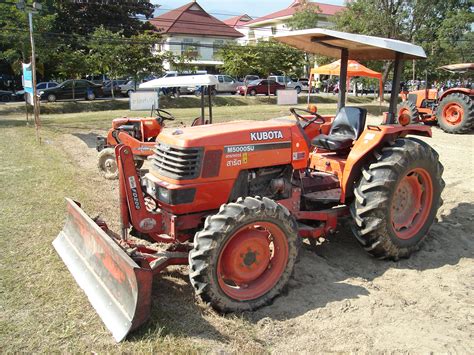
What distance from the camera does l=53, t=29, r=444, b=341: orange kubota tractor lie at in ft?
11.4

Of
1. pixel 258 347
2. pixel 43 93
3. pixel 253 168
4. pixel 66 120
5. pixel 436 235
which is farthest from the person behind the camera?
pixel 43 93

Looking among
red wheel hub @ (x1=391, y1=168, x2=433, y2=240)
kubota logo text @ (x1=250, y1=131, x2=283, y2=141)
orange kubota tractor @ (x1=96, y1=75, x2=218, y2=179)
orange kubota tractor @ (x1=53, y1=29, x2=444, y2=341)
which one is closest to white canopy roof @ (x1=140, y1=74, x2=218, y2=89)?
orange kubota tractor @ (x1=96, y1=75, x2=218, y2=179)

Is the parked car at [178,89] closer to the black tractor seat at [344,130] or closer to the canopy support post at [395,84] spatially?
the black tractor seat at [344,130]

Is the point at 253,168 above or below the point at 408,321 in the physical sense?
above

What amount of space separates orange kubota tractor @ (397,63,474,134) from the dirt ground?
31.0 ft

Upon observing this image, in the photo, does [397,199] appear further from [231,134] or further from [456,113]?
[456,113]

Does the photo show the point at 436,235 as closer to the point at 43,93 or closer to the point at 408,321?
the point at 408,321

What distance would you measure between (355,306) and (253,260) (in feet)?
3.05

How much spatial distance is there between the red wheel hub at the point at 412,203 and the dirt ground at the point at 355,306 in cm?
30

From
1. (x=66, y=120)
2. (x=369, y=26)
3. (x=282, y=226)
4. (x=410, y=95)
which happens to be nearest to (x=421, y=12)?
(x=369, y=26)

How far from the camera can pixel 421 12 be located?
26.6 metres

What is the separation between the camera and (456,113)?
14273mm

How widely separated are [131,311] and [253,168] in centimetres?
166

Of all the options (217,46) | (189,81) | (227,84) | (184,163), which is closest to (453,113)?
(189,81)
